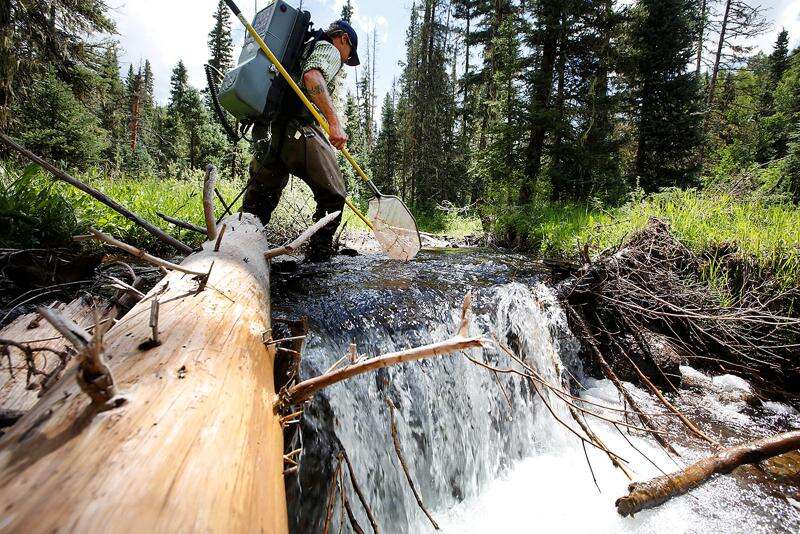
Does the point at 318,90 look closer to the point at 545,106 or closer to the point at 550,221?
the point at 550,221

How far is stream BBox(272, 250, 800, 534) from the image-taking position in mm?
2271

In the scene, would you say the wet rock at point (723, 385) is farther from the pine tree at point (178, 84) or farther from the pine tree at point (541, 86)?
the pine tree at point (178, 84)

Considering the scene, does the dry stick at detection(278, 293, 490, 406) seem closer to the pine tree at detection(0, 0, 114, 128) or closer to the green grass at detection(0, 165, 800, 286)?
the green grass at detection(0, 165, 800, 286)

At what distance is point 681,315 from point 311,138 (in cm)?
448

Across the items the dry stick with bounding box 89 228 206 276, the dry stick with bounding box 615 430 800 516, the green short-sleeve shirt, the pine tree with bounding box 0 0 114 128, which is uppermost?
the pine tree with bounding box 0 0 114 128

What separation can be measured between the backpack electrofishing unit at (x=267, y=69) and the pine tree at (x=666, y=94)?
49.6 feet

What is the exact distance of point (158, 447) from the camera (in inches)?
28.4

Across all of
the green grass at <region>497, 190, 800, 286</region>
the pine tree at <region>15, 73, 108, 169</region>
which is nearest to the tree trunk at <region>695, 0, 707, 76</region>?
the green grass at <region>497, 190, 800, 286</region>

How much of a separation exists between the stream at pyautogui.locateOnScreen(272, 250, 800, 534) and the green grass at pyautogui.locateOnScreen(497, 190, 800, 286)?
6.24 ft

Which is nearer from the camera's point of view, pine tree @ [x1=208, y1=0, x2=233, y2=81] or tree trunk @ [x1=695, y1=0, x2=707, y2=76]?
tree trunk @ [x1=695, y1=0, x2=707, y2=76]

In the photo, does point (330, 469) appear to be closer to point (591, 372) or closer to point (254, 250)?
point (254, 250)

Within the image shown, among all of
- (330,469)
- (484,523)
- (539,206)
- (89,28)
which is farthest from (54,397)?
(89,28)

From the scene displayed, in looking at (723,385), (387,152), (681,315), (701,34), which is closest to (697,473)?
(681,315)

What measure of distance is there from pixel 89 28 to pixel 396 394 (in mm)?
11486
